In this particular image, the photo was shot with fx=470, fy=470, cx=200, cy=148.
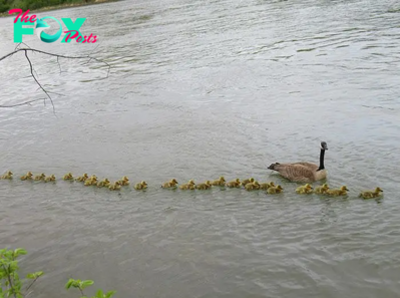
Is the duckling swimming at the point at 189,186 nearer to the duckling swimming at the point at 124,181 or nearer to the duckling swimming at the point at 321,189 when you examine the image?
the duckling swimming at the point at 124,181

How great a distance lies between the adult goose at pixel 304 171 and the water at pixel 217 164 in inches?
10.4

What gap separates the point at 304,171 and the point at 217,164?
236cm

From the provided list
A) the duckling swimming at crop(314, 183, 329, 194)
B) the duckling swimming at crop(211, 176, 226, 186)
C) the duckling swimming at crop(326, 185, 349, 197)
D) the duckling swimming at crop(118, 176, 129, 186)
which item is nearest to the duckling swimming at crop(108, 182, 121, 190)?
the duckling swimming at crop(118, 176, 129, 186)

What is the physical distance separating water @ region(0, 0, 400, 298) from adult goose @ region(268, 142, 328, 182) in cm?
27

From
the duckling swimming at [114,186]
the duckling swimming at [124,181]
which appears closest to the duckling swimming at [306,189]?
the duckling swimming at [124,181]

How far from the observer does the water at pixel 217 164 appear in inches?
279

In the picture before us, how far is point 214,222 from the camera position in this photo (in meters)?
8.56

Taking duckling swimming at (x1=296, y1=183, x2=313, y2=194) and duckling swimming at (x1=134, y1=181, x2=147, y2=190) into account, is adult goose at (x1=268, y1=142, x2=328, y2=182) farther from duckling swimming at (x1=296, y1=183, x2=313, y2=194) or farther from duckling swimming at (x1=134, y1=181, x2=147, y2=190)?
duckling swimming at (x1=134, y1=181, x2=147, y2=190)

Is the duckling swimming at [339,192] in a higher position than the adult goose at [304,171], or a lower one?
lower

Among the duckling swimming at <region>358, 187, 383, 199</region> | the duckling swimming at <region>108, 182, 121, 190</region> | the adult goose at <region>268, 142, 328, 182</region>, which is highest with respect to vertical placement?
the adult goose at <region>268, 142, 328, 182</region>

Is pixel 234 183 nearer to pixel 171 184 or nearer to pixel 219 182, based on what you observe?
pixel 219 182

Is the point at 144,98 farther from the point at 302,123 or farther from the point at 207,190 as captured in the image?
the point at 207,190

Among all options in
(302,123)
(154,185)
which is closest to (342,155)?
(302,123)

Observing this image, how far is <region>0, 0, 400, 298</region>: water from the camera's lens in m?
7.10
